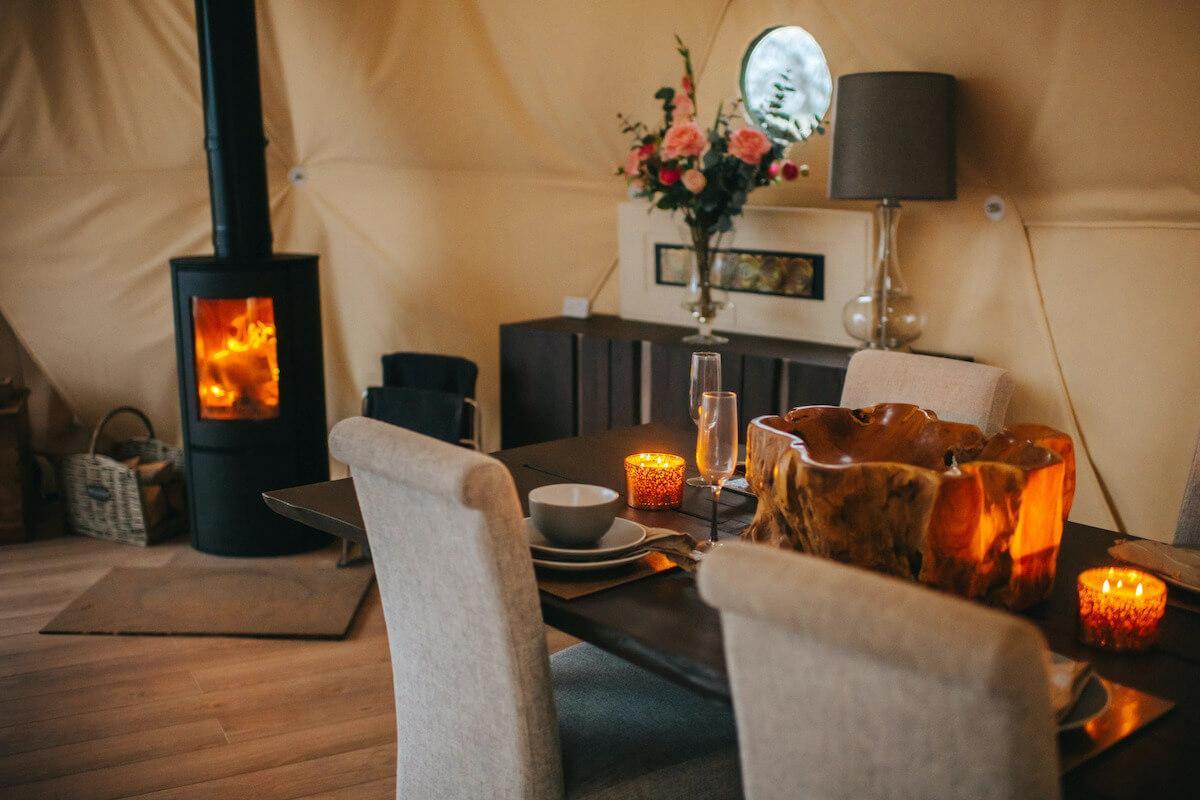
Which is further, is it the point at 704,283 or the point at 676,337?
the point at 676,337

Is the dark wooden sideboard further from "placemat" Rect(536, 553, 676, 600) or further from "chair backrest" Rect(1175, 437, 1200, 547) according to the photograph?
"placemat" Rect(536, 553, 676, 600)

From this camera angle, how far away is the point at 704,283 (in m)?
3.34

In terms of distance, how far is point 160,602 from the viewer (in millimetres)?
3318

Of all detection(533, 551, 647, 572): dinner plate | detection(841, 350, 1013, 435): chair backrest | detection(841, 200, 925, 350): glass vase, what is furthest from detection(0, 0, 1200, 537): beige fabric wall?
detection(533, 551, 647, 572): dinner plate

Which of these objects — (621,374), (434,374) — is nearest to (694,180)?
(621,374)

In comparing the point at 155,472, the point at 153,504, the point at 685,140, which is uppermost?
the point at 685,140

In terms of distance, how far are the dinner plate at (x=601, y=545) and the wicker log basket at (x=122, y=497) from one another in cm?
252

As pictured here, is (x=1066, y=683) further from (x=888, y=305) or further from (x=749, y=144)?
(x=749, y=144)

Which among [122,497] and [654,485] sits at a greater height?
[654,485]

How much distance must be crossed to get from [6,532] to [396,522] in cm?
292

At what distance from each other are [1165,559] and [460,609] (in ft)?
3.31

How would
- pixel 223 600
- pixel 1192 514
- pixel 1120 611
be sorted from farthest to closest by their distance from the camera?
pixel 223 600
pixel 1192 514
pixel 1120 611

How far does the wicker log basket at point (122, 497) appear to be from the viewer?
12.6 ft

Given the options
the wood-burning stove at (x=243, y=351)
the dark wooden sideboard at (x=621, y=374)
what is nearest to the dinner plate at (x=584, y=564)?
the dark wooden sideboard at (x=621, y=374)
